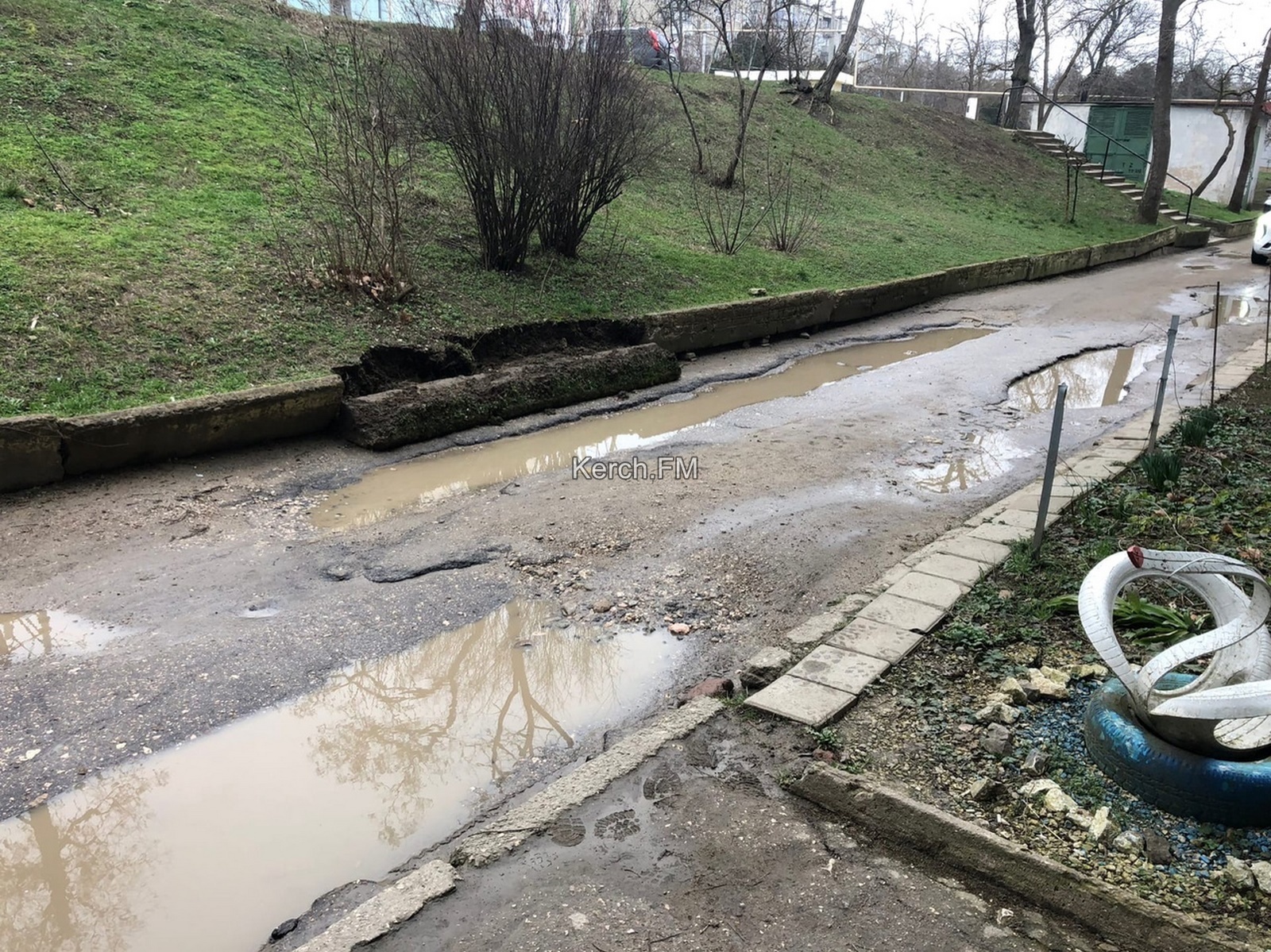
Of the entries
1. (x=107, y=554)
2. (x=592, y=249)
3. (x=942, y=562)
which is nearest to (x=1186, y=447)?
(x=942, y=562)

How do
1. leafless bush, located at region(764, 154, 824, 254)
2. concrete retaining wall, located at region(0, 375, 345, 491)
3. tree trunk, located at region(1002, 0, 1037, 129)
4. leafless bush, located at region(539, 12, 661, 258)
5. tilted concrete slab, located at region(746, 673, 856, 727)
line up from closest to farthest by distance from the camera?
tilted concrete slab, located at region(746, 673, 856, 727)
concrete retaining wall, located at region(0, 375, 345, 491)
leafless bush, located at region(539, 12, 661, 258)
leafless bush, located at region(764, 154, 824, 254)
tree trunk, located at region(1002, 0, 1037, 129)

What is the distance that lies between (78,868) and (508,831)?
4.58 feet

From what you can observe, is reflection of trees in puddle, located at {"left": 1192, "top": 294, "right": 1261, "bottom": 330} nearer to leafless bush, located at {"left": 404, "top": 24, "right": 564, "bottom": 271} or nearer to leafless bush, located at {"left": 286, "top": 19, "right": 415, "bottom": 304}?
leafless bush, located at {"left": 404, "top": 24, "right": 564, "bottom": 271}

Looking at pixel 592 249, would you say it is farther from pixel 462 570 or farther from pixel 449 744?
pixel 449 744

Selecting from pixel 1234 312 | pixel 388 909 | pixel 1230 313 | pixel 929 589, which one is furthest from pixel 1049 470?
pixel 1234 312

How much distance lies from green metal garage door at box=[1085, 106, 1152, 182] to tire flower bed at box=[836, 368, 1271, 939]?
2987 centimetres

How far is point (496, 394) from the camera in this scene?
7.59 metres

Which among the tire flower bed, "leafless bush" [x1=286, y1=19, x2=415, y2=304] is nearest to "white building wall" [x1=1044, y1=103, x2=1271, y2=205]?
"leafless bush" [x1=286, y1=19, x2=415, y2=304]

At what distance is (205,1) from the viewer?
46.5 feet

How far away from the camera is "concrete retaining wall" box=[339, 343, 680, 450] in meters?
6.86

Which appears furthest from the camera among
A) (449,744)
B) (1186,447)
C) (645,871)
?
(1186,447)

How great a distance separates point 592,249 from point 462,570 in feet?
24.9

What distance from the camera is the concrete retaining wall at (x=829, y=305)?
10.0 m

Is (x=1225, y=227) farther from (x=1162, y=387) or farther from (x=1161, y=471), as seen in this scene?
(x=1161, y=471)
